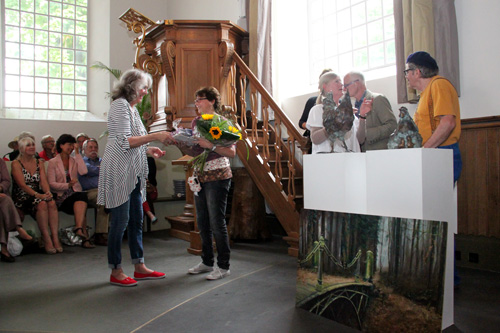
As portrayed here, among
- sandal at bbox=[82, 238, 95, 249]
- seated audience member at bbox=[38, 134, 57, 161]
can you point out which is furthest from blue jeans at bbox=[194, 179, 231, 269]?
seated audience member at bbox=[38, 134, 57, 161]

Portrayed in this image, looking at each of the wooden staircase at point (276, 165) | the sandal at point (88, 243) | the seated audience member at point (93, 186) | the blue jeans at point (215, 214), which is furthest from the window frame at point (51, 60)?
the blue jeans at point (215, 214)

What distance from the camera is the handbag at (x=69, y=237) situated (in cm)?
475

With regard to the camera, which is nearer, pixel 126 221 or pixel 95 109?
pixel 126 221

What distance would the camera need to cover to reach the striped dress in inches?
112

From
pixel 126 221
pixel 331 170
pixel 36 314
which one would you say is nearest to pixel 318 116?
pixel 331 170

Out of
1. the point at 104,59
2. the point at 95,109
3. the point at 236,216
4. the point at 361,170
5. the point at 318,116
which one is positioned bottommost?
the point at 236,216

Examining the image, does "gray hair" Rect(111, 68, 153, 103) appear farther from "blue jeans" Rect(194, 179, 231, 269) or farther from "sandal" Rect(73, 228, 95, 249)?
"sandal" Rect(73, 228, 95, 249)

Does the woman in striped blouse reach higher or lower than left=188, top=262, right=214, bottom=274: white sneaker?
higher

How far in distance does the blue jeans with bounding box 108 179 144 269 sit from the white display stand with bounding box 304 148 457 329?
1.30 m

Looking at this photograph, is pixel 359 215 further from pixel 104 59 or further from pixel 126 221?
pixel 104 59

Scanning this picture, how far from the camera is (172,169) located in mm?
6641

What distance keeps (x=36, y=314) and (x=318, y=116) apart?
211cm

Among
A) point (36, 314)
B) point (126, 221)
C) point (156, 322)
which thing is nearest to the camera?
point (156, 322)

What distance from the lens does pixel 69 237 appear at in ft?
15.6
